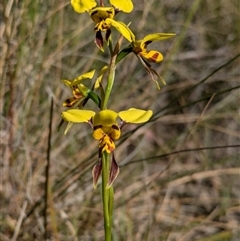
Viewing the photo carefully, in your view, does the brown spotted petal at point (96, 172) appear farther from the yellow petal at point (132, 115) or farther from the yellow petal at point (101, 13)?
the yellow petal at point (101, 13)

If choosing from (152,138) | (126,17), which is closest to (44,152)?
(152,138)

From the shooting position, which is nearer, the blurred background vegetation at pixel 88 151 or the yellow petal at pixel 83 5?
the yellow petal at pixel 83 5

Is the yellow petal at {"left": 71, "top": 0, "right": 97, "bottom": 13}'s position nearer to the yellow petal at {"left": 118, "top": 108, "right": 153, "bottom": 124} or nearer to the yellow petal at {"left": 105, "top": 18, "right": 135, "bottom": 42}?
the yellow petal at {"left": 105, "top": 18, "right": 135, "bottom": 42}

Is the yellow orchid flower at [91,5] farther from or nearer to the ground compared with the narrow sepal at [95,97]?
farther from the ground

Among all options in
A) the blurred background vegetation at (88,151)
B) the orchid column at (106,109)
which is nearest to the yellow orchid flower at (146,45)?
the orchid column at (106,109)

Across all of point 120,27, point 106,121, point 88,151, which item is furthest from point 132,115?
point 88,151

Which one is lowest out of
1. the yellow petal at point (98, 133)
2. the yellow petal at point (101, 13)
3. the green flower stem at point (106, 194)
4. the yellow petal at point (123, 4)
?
the green flower stem at point (106, 194)
